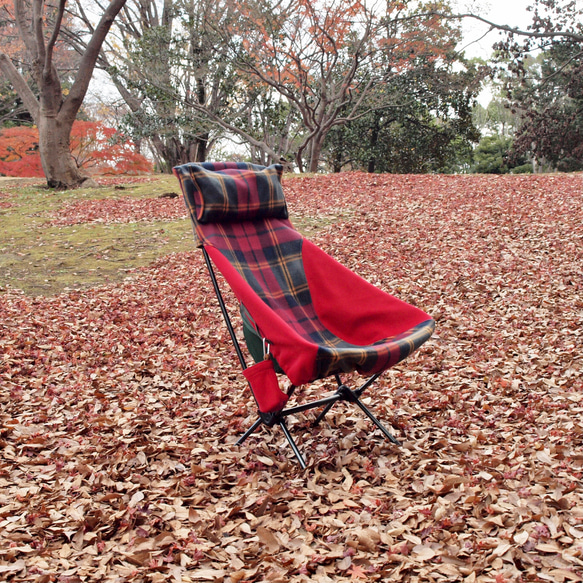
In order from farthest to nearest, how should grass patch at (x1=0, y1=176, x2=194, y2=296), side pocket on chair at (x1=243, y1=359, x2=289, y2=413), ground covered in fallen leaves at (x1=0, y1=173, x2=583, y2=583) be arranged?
1. grass patch at (x1=0, y1=176, x2=194, y2=296)
2. side pocket on chair at (x1=243, y1=359, x2=289, y2=413)
3. ground covered in fallen leaves at (x1=0, y1=173, x2=583, y2=583)

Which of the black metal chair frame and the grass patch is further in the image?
the grass patch

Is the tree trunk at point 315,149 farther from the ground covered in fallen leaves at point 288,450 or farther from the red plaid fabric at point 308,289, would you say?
the red plaid fabric at point 308,289

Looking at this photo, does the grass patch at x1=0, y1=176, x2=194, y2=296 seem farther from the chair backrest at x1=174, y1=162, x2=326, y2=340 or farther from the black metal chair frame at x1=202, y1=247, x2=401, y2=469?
the black metal chair frame at x1=202, y1=247, x2=401, y2=469

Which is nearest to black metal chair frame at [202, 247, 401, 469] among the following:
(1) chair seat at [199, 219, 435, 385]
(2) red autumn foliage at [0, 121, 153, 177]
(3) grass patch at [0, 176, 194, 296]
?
(1) chair seat at [199, 219, 435, 385]

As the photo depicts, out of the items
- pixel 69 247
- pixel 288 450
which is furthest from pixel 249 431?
pixel 69 247

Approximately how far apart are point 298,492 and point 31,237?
6.78m

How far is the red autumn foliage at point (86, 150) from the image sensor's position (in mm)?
14859

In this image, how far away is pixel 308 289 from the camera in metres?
3.18

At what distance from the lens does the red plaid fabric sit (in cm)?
281

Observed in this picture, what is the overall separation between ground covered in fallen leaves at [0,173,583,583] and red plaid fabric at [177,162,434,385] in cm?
56

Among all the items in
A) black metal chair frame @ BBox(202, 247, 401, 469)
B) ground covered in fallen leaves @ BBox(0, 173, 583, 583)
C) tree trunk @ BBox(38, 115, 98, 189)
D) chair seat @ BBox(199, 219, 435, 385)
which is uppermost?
tree trunk @ BBox(38, 115, 98, 189)

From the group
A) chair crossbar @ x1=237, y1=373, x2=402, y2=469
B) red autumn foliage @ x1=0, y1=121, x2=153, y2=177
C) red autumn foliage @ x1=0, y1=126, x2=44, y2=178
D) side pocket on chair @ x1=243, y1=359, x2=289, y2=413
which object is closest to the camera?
side pocket on chair @ x1=243, y1=359, x2=289, y2=413

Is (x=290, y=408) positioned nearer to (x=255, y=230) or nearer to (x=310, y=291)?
(x=310, y=291)

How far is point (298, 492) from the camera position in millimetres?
2480
